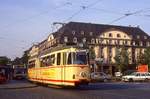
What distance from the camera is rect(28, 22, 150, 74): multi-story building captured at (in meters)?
102

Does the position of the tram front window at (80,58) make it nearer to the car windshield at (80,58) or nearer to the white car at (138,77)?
the car windshield at (80,58)

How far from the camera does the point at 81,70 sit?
92.7ft

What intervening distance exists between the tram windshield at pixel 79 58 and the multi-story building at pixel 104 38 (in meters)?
69.6

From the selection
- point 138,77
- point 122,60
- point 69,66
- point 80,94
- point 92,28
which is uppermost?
point 92,28

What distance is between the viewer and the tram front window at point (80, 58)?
28.5 metres

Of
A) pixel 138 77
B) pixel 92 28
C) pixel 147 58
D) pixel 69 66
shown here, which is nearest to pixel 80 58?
pixel 69 66

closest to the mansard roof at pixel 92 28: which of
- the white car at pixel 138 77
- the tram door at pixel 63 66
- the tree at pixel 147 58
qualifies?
the tree at pixel 147 58

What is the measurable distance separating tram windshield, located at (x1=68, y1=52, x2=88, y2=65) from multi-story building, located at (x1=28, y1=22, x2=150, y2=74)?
69.6m

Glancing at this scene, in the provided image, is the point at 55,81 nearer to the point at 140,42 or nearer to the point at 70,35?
the point at 70,35

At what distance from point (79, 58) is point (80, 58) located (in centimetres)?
7

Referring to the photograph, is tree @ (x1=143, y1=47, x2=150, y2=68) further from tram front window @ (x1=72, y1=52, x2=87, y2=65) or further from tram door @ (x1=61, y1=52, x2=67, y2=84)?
tram front window @ (x1=72, y1=52, x2=87, y2=65)

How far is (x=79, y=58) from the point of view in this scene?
28.7 metres

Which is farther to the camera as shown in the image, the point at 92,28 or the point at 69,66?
the point at 92,28

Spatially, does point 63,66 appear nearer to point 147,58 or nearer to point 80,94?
point 80,94
